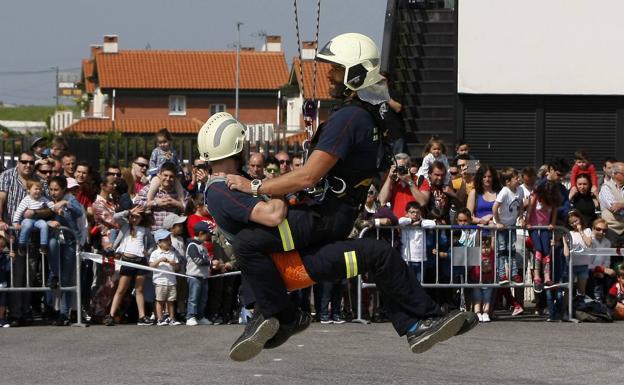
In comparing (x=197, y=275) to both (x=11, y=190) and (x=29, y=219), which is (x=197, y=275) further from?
(x=11, y=190)

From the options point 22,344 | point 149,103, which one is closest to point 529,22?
point 22,344

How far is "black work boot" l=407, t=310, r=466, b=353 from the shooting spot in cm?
804

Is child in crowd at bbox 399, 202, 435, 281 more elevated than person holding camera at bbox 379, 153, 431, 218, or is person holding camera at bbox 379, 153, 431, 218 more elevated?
person holding camera at bbox 379, 153, 431, 218

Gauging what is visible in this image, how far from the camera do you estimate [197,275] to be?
1557 centimetres

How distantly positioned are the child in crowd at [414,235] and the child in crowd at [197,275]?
235 cm

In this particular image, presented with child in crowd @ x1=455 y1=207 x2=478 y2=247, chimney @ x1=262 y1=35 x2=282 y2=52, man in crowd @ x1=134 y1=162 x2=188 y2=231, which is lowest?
child in crowd @ x1=455 y1=207 x2=478 y2=247

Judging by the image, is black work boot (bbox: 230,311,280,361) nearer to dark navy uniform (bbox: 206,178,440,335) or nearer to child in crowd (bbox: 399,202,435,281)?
dark navy uniform (bbox: 206,178,440,335)

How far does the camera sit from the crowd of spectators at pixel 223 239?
1542cm

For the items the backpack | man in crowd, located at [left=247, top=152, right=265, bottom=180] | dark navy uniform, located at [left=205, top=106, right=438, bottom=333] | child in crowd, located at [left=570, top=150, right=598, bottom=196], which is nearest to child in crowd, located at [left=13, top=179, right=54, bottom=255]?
man in crowd, located at [left=247, top=152, right=265, bottom=180]

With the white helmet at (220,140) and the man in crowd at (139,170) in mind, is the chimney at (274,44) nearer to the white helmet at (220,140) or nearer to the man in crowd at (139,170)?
the man in crowd at (139,170)

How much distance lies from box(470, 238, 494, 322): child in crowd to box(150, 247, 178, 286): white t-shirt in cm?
364

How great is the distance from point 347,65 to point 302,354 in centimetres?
616

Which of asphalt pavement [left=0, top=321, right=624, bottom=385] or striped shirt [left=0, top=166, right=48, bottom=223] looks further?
striped shirt [left=0, top=166, right=48, bottom=223]

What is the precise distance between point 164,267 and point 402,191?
2986mm
